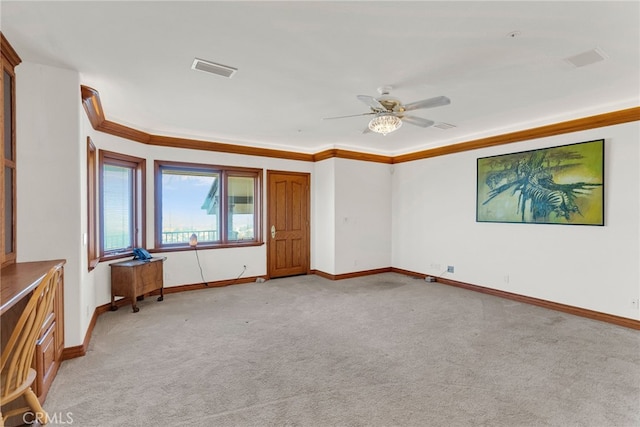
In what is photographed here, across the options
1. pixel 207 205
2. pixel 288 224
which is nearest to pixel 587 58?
pixel 288 224

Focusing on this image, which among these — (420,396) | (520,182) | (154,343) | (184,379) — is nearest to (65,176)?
(154,343)

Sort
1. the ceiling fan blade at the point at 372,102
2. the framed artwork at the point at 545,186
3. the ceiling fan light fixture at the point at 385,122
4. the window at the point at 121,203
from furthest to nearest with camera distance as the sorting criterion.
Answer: the window at the point at 121,203 → the framed artwork at the point at 545,186 → the ceiling fan light fixture at the point at 385,122 → the ceiling fan blade at the point at 372,102

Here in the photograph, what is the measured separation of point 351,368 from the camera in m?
2.75

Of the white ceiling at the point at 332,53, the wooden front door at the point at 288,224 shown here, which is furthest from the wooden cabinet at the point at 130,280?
the wooden front door at the point at 288,224

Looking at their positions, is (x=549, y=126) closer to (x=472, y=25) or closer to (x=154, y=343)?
(x=472, y=25)

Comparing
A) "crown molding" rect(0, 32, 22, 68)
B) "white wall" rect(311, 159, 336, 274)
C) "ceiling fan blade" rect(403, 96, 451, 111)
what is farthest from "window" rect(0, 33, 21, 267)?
"white wall" rect(311, 159, 336, 274)

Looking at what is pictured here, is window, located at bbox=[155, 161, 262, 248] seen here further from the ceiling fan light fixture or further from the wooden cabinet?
the ceiling fan light fixture

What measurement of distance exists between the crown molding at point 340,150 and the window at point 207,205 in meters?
0.35

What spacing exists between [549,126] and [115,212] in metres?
5.99

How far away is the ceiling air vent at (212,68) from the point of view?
2.74 metres

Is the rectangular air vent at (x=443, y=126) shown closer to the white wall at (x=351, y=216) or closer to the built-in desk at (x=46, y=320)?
the white wall at (x=351, y=216)

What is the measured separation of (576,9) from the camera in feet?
6.62

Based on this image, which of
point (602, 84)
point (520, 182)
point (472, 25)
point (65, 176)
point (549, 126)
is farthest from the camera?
point (520, 182)

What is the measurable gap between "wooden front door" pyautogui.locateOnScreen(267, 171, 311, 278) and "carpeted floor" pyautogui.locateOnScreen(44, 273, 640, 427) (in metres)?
1.87
